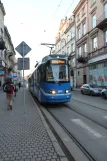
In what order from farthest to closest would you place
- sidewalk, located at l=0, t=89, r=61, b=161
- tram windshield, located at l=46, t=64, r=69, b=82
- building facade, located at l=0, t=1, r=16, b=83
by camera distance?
building facade, located at l=0, t=1, r=16, b=83, tram windshield, located at l=46, t=64, r=69, b=82, sidewalk, located at l=0, t=89, r=61, b=161

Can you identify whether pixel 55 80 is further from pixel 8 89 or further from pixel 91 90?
pixel 91 90

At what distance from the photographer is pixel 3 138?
533 centimetres

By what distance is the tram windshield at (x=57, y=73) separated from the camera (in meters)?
11.8

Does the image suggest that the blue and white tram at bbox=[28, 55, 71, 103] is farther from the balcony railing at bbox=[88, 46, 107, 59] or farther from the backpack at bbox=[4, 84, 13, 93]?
the balcony railing at bbox=[88, 46, 107, 59]

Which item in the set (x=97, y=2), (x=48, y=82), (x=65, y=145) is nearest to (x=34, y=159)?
(x=65, y=145)

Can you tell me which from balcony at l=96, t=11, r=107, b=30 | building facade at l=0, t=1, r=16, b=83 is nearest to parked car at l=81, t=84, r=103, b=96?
balcony at l=96, t=11, r=107, b=30

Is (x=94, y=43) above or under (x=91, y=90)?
above

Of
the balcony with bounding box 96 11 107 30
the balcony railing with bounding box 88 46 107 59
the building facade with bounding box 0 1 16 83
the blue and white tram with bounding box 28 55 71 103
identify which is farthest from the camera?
the building facade with bounding box 0 1 16 83

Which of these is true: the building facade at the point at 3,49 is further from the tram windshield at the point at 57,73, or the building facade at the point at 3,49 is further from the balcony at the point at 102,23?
the tram windshield at the point at 57,73

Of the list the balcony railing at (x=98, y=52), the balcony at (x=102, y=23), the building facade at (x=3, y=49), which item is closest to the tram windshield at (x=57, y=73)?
the building facade at (x=3, y=49)

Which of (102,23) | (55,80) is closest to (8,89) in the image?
(55,80)

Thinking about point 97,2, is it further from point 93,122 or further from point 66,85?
point 93,122

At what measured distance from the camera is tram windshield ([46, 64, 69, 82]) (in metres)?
11.8

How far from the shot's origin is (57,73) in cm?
1191
